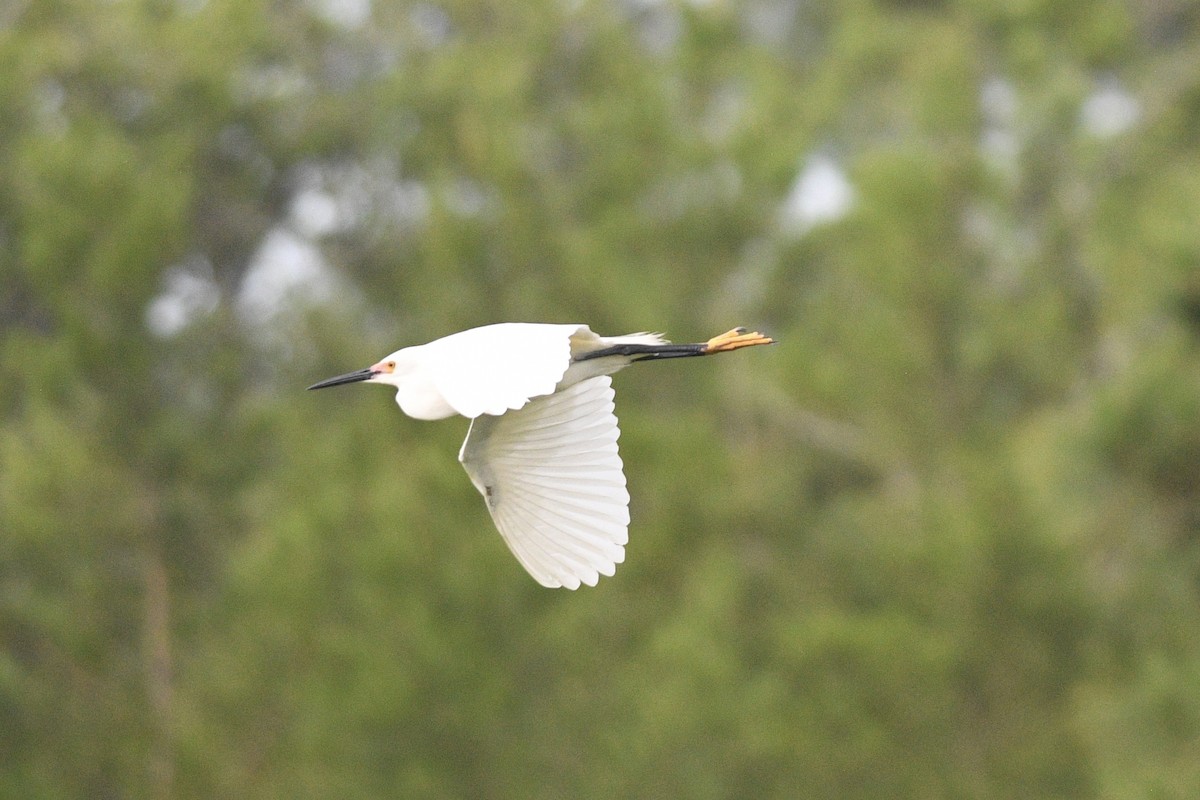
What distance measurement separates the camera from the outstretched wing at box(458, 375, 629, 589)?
13.6 ft

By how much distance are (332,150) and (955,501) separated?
6.71m

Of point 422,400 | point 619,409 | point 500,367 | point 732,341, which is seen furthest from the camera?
point 619,409

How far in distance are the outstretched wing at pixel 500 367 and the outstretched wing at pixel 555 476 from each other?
0.44 m

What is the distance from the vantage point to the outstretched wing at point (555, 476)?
4.14 m

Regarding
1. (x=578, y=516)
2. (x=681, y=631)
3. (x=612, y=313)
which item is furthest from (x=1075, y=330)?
(x=578, y=516)

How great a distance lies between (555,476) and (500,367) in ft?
3.11

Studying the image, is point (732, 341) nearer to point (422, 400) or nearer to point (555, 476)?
point (555, 476)

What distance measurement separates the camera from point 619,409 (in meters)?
11.6

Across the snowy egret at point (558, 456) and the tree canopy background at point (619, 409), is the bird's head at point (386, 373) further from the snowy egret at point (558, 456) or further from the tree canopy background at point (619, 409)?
the tree canopy background at point (619, 409)

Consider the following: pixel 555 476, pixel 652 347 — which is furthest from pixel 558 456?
pixel 652 347

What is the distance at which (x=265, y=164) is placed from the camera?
49.0ft

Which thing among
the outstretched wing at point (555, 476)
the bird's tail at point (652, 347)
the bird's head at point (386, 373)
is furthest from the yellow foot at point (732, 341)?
the bird's head at point (386, 373)

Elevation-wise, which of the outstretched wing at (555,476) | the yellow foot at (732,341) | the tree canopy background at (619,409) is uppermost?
the tree canopy background at (619,409)

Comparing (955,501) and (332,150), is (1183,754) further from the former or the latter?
(332,150)
